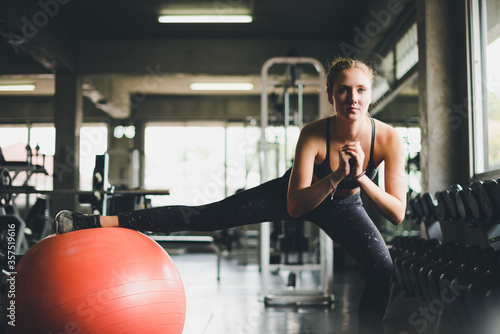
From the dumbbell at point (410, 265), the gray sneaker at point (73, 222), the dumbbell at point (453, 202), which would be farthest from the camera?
the dumbbell at point (410, 265)

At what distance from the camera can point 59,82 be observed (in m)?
6.89

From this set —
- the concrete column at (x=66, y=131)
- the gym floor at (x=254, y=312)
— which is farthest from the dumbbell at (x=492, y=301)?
the concrete column at (x=66, y=131)

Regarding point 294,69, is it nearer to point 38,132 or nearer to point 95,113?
point 95,113

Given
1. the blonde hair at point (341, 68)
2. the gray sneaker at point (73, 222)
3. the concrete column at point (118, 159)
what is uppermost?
the concrete column at point (118, 159)

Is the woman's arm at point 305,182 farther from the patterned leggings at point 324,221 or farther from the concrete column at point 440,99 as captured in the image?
the concrete column at point 440,99

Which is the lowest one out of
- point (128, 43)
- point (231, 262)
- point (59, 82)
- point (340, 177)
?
point (231, 262)

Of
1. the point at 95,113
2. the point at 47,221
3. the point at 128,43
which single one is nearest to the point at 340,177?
the point at 47,221

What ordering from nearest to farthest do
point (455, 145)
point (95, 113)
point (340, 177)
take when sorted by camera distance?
point (340, 177) → point (455, 145) → point (95, 113)

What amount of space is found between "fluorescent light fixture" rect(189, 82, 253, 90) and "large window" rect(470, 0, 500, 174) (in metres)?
6.14

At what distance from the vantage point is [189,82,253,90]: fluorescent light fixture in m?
8.91

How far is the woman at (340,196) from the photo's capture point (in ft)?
4.94

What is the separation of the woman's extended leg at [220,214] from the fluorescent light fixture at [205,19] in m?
4.53

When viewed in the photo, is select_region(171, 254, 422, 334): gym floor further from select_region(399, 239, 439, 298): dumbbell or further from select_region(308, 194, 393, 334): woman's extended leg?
select_region(308, 194, 393, 334): woman's extended leg

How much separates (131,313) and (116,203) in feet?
7.26
